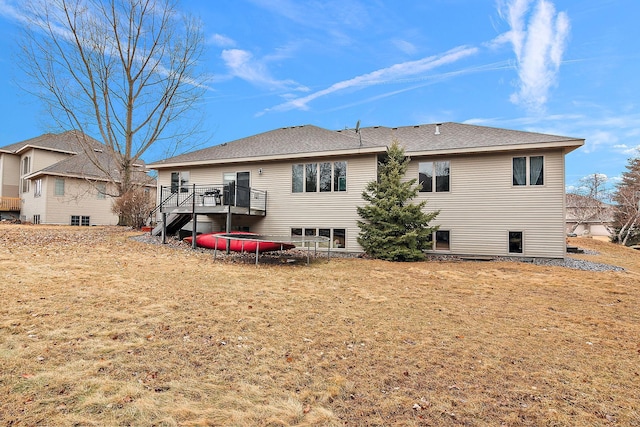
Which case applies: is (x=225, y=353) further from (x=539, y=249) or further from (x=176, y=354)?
(x=539, y=249)

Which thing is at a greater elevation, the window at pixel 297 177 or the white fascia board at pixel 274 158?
the white fascia board at pixel 274 158

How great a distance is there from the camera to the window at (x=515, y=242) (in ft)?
42.0

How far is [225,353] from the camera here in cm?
383

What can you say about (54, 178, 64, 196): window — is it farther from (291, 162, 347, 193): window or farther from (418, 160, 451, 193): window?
(418, 160, 451, 193): window

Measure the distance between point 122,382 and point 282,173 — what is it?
40.9 feet

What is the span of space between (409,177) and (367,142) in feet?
7.77

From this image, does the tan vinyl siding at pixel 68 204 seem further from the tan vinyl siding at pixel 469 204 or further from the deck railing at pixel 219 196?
the tan vinyl siding at pixel 469 204

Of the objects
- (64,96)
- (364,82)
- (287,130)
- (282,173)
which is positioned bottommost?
(282,173)

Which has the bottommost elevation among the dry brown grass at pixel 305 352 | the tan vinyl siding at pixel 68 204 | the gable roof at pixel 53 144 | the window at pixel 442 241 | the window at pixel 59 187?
the dry brown grass at pixel 305 352

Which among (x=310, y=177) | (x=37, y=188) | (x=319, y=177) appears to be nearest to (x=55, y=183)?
(x=37, y=188)

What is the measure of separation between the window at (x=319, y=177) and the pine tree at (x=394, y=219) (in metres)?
1.68

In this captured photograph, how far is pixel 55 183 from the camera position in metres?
23.3

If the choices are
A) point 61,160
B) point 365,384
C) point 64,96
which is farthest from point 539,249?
point 61,160

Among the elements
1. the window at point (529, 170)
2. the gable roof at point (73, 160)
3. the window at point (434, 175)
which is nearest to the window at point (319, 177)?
the window at point (434, 175)
